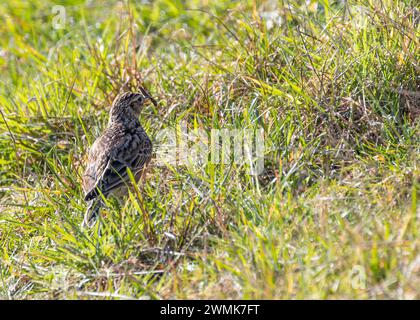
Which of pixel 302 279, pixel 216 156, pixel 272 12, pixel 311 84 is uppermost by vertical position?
pixel 272 12

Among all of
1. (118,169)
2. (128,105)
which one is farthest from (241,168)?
(128,105)

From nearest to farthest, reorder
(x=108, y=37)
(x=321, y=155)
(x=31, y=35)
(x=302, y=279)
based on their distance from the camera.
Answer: (x=302, y=279), (x=321, y=155), (x=108, y=37), (x=31, y=35)

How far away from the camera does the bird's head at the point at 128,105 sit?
22.3ft

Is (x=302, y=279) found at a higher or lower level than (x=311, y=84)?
lower

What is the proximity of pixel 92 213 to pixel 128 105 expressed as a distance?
4.76ft

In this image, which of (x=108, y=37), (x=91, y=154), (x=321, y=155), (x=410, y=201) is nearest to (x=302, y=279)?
(x=410, y=201)

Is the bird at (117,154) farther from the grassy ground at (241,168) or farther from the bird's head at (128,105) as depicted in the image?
the grassy ground at (241,168)

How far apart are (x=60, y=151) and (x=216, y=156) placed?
175 centimetres

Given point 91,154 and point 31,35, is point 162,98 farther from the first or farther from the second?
point 31,35

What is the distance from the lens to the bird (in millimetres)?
5850

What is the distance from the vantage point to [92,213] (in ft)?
18.5

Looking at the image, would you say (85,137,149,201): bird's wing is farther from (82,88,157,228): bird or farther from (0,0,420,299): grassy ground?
(0,0,420,299): grassy ground

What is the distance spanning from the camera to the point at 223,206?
5270mm

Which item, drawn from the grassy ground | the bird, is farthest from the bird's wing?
the grassy ground
